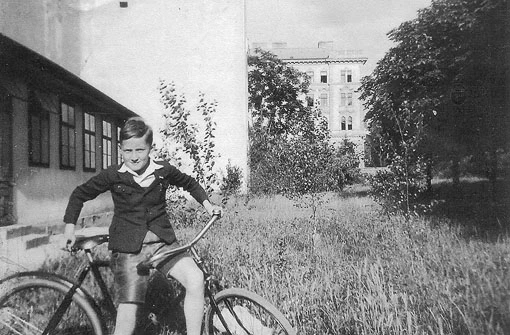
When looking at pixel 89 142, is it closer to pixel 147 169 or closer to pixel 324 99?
pixel 147 169

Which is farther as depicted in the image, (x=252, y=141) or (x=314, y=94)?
(x=314, y=94)

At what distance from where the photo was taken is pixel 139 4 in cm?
1947

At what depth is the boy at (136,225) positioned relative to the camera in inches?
104

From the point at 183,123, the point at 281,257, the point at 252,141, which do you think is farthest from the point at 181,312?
the point at 252,141

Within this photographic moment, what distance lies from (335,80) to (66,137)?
159ft

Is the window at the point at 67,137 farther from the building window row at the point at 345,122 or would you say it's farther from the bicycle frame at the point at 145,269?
the building window row at the point at 345,122

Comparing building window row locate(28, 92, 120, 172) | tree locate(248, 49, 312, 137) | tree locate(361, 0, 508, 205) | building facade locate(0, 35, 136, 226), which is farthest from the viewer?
tree locate(248, 49, 312, 137)

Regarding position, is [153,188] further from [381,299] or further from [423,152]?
[423,152]

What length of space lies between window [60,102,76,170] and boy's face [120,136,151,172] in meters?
8.44

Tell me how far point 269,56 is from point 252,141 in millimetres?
15567

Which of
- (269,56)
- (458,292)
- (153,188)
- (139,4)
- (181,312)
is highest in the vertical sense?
(269,56)

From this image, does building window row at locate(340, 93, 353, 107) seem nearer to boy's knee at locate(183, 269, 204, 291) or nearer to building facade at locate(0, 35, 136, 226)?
building facade at locate(0, 35, 136, 226)

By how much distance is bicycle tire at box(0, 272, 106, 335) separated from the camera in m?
2.70

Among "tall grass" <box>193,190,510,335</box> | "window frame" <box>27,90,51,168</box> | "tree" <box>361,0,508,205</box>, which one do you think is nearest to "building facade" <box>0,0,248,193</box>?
"tree" <box>361,0,508,205</box>
